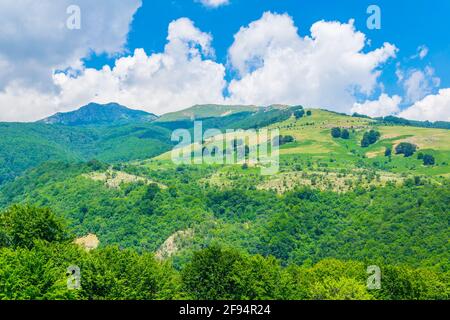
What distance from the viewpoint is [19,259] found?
61781 mm

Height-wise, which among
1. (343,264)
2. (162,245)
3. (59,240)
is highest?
(59,240)

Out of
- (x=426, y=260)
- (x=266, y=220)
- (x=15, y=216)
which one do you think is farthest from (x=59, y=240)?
(x=266, y=220)
